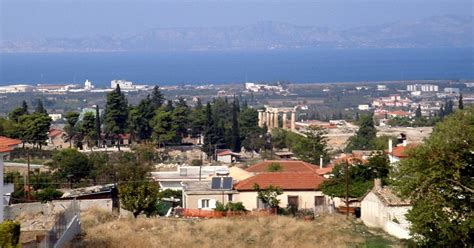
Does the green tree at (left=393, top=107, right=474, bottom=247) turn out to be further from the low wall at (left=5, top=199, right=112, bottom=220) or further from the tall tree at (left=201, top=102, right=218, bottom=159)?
the tall tree at (left=201, top=102, right=218, bottom=159)

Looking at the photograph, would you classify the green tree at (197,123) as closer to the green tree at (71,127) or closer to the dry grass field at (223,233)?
the green tree at (71,127)

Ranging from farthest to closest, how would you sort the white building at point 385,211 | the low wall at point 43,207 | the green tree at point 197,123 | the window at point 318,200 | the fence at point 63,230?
1. the green tree at point 197,123
2. the window at point 318,200
3. the white building at point 385,211
4. the low wall at point 43,207
5. the fence at point 63,230

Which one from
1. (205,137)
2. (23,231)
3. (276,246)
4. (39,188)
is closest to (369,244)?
(276,246)

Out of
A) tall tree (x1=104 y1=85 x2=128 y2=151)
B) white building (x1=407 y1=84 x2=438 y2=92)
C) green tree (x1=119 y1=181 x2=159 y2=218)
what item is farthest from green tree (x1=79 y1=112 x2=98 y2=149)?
white building (x1=407 y1=84 x2=438 y2=92)

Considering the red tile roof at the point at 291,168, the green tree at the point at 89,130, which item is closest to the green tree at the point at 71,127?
the green tree at the point at 89,130

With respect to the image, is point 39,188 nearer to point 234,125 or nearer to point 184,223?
point 184,223
